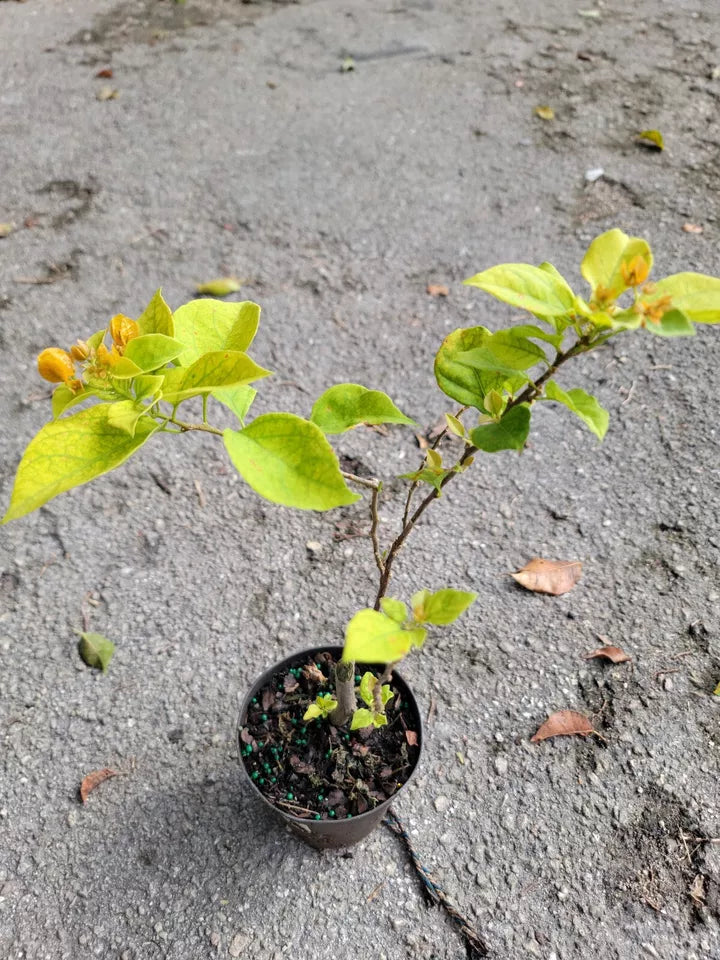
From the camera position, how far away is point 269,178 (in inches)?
129

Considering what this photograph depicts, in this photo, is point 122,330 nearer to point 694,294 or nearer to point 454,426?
point 454,426

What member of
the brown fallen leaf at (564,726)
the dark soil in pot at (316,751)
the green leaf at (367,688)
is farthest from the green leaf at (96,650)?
the brown fallen leaf at (564,726)

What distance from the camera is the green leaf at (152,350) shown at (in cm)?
83

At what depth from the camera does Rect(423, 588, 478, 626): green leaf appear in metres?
0.91

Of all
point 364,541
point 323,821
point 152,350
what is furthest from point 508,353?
point 364,541

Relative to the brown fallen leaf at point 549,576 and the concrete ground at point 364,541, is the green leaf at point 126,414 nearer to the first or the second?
the concrete ground at point 364,541

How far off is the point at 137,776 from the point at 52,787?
194 mm

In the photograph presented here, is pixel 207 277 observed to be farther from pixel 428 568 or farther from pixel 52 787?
pixel 52 787

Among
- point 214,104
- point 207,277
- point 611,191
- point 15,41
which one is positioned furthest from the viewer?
point 15,41

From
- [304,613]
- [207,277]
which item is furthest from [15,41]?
[304,613]

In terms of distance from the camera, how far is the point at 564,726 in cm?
171

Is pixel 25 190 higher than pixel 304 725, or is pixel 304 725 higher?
pixel 25 190

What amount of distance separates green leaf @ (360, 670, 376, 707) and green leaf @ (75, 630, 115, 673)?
0.86 m

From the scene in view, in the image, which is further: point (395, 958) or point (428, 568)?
point (428, 568)
